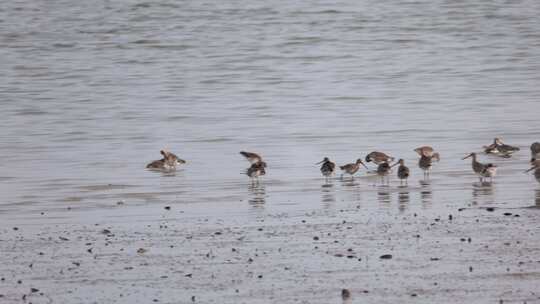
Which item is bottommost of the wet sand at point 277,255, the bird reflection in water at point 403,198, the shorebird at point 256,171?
the wet sand at point 277,255

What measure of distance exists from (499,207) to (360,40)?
37189 millimetres

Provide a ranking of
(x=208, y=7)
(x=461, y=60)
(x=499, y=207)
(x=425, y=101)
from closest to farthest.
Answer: (x=499, y=207)
(x=425, y=101)
(x=461, y=60)
(x=208, y=7)

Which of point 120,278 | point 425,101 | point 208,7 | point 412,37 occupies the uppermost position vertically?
point 208,7

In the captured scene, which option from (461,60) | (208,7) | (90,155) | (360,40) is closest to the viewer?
(90,155)

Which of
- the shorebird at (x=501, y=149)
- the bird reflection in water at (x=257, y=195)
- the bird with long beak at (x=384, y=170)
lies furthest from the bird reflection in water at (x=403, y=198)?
the shorebird at (x=501, y=149)

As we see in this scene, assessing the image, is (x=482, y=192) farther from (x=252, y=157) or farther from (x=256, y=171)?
(x=252, y=157)

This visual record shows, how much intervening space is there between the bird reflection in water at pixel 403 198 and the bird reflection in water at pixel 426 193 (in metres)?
0.17

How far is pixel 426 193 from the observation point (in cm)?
1538

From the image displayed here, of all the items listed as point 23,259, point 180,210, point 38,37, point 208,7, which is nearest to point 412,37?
point 38,37

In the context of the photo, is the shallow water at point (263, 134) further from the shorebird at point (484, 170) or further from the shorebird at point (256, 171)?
the shorebird at point (484, 170)

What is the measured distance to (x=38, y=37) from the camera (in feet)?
172

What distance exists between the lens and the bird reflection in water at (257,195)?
15.0m

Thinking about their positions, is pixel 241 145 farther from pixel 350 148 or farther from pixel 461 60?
pixel 461 60

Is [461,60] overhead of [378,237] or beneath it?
overhead
